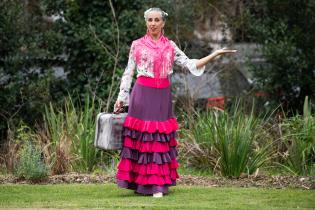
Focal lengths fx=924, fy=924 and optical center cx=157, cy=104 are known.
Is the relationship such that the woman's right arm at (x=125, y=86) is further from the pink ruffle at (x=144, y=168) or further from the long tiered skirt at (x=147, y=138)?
the pink ruffle at (x=144, y=168)

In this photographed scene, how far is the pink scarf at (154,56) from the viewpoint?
983 centimetres

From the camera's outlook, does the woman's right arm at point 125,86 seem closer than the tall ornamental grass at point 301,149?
Yes

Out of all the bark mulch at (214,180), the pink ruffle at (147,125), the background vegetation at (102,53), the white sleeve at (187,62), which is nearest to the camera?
the pink ruffle at (147,125)

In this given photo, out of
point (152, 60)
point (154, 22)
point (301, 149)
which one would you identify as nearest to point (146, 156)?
point (152, 60)

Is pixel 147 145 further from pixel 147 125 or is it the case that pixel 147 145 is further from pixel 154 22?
pixel 154 22

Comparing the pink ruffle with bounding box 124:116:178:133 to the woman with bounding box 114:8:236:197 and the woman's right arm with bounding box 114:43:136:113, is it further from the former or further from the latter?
the woman's right arm with bounding box 114:43:136:113

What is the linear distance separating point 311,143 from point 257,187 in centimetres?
172

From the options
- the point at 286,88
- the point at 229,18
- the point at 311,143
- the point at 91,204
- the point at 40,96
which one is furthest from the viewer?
the point at 229,18

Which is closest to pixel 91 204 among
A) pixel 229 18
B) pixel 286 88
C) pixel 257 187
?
pixel 257 187

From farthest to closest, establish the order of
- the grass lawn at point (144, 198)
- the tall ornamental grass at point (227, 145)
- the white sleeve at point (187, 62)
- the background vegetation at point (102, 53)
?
the background vegetation at point (102, 53), the tall ornamental grass at point (227, 145), the white sleeve at point (187, 62), the grass lawn at point (144, 198)

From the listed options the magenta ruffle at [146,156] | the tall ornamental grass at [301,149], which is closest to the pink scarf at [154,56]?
the magenta ruffle at [146,156]

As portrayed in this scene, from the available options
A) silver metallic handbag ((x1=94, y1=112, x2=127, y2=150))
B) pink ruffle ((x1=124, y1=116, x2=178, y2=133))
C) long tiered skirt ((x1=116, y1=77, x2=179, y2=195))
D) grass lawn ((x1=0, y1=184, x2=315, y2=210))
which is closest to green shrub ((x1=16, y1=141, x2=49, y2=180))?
grass lawn ((x1=0, y1=184, x2=315, y2=210))

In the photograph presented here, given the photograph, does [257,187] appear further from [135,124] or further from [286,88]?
[286,88]

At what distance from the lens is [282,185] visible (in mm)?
10883
